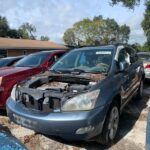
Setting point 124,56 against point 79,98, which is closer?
point 79,98

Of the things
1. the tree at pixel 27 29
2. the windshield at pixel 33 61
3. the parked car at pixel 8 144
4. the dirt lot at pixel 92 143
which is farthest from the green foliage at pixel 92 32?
the parked car at pixel 8 144

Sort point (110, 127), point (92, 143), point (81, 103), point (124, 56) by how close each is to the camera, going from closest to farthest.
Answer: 1. point (81, 103)
2. point (110, 127)
3. point (92, 143)
4. point (124, 56)

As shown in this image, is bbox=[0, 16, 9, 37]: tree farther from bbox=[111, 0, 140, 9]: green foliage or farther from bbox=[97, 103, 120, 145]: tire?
bbox=[97, 103, 120, 145]: tire

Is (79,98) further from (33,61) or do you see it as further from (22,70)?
(33,61)

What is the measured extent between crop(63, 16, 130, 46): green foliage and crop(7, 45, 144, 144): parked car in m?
54.6

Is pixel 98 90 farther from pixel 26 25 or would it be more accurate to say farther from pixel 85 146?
pixel 26 25

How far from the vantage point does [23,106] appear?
4945 millimetres

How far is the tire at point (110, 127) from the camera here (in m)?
4.75

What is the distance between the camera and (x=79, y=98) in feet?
14.8

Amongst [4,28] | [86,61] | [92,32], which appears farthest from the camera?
[92,32]

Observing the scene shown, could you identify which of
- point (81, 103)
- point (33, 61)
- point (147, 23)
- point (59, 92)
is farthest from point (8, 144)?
point (147, 23)

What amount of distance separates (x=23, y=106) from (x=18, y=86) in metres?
0.56

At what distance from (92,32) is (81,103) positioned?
58.3m

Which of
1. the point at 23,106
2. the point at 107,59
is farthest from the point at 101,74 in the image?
the point at 23,106
